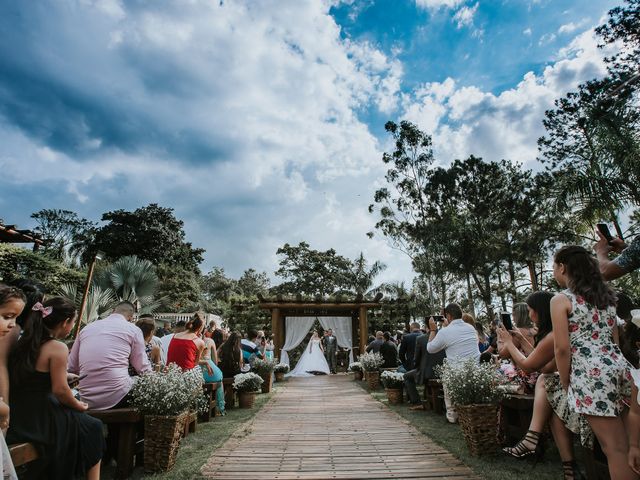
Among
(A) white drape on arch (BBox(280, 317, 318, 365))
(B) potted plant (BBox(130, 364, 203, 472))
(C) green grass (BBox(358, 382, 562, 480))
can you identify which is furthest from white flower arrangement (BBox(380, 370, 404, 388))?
(A) white drape on arch (BBox(280, 317, 318, 365))

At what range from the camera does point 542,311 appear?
9.00 ft

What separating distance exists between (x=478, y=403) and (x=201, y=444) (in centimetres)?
290

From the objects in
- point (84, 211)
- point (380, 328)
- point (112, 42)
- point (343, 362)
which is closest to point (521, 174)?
point (380, 328)

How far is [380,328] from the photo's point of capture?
16.9 meters

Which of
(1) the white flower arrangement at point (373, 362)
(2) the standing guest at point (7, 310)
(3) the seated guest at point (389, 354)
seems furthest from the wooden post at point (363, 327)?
(2) the standing guest at point (7, 310)

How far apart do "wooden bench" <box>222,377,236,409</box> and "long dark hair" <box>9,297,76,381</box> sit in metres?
4.71

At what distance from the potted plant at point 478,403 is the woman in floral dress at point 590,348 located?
1.38 metres

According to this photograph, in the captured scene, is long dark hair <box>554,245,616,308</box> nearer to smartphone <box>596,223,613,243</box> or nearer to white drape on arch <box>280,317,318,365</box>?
smartphone <box>596,223,613,243</box>

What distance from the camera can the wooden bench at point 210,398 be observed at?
5566mm

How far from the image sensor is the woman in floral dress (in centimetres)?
187

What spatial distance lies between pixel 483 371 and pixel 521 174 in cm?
2165

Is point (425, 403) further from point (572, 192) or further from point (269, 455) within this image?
point (572, 192)

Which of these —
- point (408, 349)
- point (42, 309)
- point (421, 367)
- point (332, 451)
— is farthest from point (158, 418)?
point (408, 349)

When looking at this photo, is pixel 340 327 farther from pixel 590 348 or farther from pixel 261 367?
pixel 590 348
